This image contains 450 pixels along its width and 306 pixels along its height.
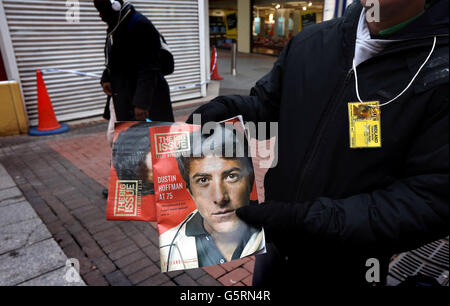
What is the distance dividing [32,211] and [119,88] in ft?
5.70

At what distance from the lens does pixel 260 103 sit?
1.50 m

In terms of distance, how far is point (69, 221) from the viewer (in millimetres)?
3512

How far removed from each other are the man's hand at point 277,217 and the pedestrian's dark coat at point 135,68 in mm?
2265

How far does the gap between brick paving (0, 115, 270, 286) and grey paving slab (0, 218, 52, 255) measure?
0.09 metres

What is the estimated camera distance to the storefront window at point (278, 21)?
58.3 ft

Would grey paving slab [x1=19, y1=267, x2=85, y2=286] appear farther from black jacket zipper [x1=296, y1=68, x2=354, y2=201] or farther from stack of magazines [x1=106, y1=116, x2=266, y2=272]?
black jacket zipper [x1=296, y1=68, x2=354, y2=201]

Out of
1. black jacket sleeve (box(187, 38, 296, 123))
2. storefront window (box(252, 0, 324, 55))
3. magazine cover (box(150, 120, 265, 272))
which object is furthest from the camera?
storefront window (box(252, 0, 324, 55))

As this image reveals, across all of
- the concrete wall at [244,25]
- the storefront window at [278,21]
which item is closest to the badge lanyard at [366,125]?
→ the storefront window at [278,21]

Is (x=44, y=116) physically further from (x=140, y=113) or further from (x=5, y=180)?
(x=140, y=113)

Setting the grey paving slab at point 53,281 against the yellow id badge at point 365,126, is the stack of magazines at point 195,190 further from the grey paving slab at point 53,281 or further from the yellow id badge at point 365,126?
the grey paving slab at point 53,281

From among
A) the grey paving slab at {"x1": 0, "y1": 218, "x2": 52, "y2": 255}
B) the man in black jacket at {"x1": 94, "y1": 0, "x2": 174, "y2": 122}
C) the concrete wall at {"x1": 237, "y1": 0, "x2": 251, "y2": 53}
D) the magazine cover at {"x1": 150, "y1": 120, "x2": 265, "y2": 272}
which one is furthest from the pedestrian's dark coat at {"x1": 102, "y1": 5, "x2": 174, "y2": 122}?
the concrete wall at {"x1": 237, "y1": 0, "x2": 251, "y2": 53}

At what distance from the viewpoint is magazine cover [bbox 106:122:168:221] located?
4.16 ft
